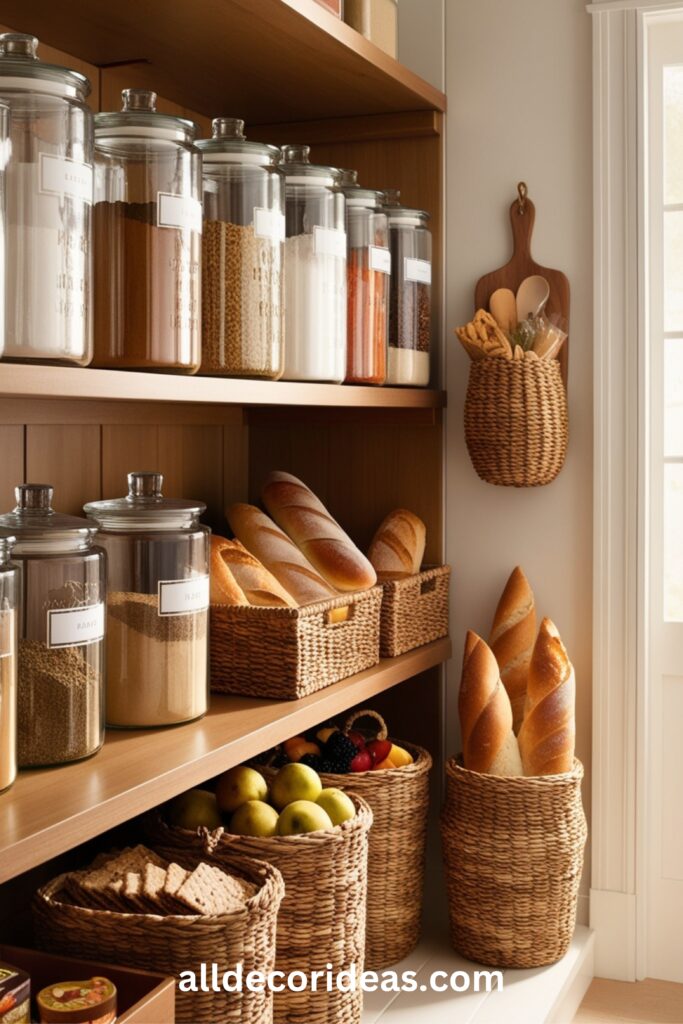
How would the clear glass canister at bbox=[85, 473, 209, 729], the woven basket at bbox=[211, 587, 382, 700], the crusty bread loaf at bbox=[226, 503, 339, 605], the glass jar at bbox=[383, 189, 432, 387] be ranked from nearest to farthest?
the clear glass canister at bbox=[85, 473, 209, 729] → the woven basket at bbox=[211, 587, 382, 700] → the crusty bread loaf at bbox=[226, 503, 339, 605] → the glass jar at bbox=[383, 189, 432, 387]

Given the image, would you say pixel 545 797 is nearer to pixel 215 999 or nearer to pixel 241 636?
pixel 241 636

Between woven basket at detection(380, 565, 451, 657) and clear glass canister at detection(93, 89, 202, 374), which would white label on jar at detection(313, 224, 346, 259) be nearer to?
clear glass canister at detection(93, 89, 202, 374)

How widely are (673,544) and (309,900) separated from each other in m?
1.05

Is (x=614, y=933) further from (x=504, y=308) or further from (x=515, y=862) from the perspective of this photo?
(x=504, y=308)

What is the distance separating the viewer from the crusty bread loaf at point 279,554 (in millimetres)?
2004

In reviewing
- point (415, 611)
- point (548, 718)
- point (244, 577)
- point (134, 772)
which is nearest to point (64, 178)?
point (134, 772)

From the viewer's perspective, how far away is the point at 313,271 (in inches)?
74.2

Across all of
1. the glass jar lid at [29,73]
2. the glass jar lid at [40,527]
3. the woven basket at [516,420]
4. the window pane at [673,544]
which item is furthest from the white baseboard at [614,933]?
the glass jar lid at [29,73]

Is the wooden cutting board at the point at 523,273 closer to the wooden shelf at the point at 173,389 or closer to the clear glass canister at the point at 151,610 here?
the wooden shelf at the point at 173,389

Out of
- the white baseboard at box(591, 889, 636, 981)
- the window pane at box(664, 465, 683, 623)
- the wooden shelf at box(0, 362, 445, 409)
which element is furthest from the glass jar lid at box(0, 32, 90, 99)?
the white baseboard at box(591, 889, 636, 981)

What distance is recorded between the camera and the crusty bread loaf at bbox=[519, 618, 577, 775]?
7.09 ft

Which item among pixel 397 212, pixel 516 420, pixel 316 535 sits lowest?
pixel 316 535

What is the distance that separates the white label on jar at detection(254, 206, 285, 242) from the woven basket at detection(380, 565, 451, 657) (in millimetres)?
715

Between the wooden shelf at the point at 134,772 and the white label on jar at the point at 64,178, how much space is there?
0.66 m
